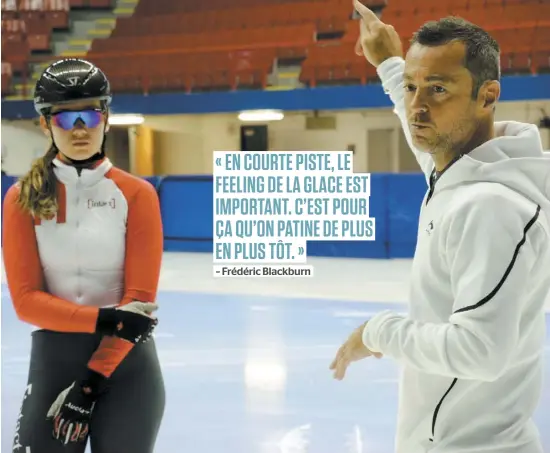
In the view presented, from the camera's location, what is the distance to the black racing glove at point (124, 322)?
5.17 ft

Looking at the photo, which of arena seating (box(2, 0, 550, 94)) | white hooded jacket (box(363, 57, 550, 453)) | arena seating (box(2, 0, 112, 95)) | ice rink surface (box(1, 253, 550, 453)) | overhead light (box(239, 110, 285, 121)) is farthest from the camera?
arena seating (box(2, 0, 112, 95))

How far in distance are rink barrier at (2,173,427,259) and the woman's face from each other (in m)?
7.04

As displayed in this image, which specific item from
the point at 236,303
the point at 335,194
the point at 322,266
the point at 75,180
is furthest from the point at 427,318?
the point at 322,266

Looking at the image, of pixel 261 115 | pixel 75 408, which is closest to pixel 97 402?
pixel 75 408

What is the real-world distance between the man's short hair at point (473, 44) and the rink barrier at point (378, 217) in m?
7.40

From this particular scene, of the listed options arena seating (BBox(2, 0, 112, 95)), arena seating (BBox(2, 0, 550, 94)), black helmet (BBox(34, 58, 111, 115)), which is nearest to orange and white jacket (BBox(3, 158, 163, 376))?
black helmet (BBox(34, 58, 111, 115))

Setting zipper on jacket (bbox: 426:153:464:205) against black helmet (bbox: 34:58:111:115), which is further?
black helmet (bbox: 34:58:111:115)

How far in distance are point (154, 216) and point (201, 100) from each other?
11629mm

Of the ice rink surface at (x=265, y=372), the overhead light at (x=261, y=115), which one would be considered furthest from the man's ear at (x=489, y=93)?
the overhead light at (x=261, y=115)

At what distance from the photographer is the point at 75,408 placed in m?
1.59

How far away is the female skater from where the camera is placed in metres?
1.61

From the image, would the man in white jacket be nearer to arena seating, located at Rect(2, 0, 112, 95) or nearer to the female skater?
the female skater

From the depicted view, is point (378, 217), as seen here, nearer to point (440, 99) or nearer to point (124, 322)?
point (124, 322)

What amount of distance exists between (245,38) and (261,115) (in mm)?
2315
